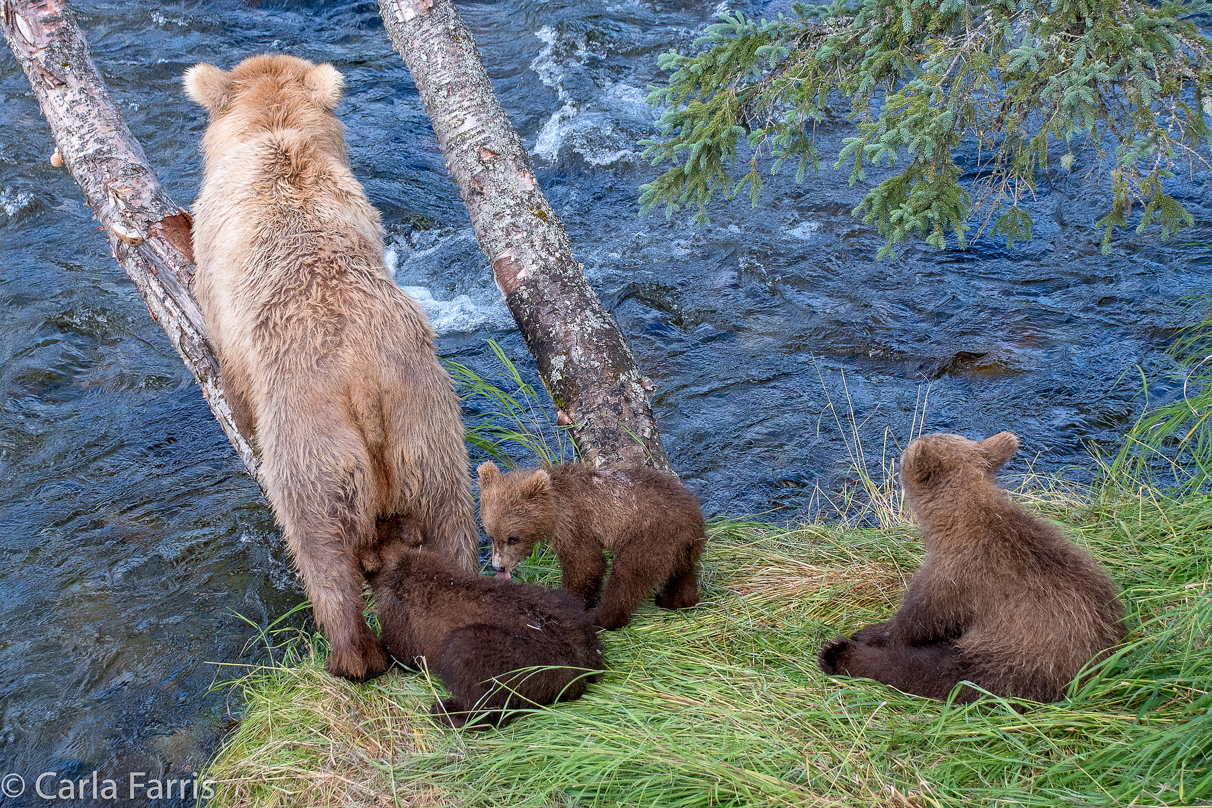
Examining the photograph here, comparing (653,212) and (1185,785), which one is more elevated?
(653,212)

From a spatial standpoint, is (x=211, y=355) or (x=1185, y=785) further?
(x=211, y=355)

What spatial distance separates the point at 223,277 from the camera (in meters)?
4.31

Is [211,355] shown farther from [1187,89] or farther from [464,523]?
[1187,89]

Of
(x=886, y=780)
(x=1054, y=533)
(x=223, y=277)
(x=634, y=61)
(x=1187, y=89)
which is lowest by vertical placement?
(x=886, y=780)

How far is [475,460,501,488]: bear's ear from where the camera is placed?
4391 millimetres

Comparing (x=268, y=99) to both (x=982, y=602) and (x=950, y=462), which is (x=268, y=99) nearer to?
(x=950, y=462)

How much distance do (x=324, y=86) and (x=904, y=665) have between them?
168 inches

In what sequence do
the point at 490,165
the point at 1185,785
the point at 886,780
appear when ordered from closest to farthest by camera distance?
1. the point at 1185,785
2. the point at 886,780
3. the point at 490,165

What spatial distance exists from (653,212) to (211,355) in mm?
5530

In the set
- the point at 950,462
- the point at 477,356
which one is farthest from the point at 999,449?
the point at 477,356

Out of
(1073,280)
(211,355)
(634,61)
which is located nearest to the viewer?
(211,355)

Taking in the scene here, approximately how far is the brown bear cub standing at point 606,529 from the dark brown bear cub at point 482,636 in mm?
373

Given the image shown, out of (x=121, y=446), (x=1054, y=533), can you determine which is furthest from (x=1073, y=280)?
(x=121, y=446)

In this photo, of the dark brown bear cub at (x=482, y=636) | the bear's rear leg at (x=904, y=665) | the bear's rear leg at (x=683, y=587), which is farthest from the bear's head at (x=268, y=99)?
the bear's rear leg at (x=904, y=665)
